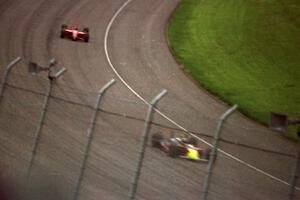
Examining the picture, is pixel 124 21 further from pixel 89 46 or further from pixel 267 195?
pixel 267 195

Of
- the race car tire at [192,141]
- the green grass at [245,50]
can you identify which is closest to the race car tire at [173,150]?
the race car tire at [192,141]

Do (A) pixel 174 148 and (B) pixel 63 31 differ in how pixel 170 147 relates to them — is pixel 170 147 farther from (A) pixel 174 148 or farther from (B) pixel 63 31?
(B) pixel 63 31

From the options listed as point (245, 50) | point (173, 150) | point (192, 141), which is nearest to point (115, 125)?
point (173, 150)

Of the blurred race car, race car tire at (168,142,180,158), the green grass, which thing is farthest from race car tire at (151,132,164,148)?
the blurred race car

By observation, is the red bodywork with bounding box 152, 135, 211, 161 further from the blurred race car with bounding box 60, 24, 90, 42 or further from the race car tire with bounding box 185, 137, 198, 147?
the blurred race car with bounding box 60, 24, 90, 42

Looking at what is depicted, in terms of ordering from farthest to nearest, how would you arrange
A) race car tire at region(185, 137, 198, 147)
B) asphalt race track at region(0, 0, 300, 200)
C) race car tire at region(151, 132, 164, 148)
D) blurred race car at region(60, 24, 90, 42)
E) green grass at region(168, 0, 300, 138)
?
blurred race car at region(60, 24, 90, 42), green grass at region(168, 0, 300, 138), race car tire at region(185, 137, 198, 147), race car tire at region(151, 132, 164, 148), asphalt race track at region(0, 0, 300, 200)

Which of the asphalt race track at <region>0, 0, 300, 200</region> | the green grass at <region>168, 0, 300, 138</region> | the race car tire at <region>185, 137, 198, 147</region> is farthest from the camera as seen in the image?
the green grass at <region>168, 0, 300, 138</region>

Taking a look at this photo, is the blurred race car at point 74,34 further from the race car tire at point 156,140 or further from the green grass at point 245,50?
the race car tire at point 156,140
